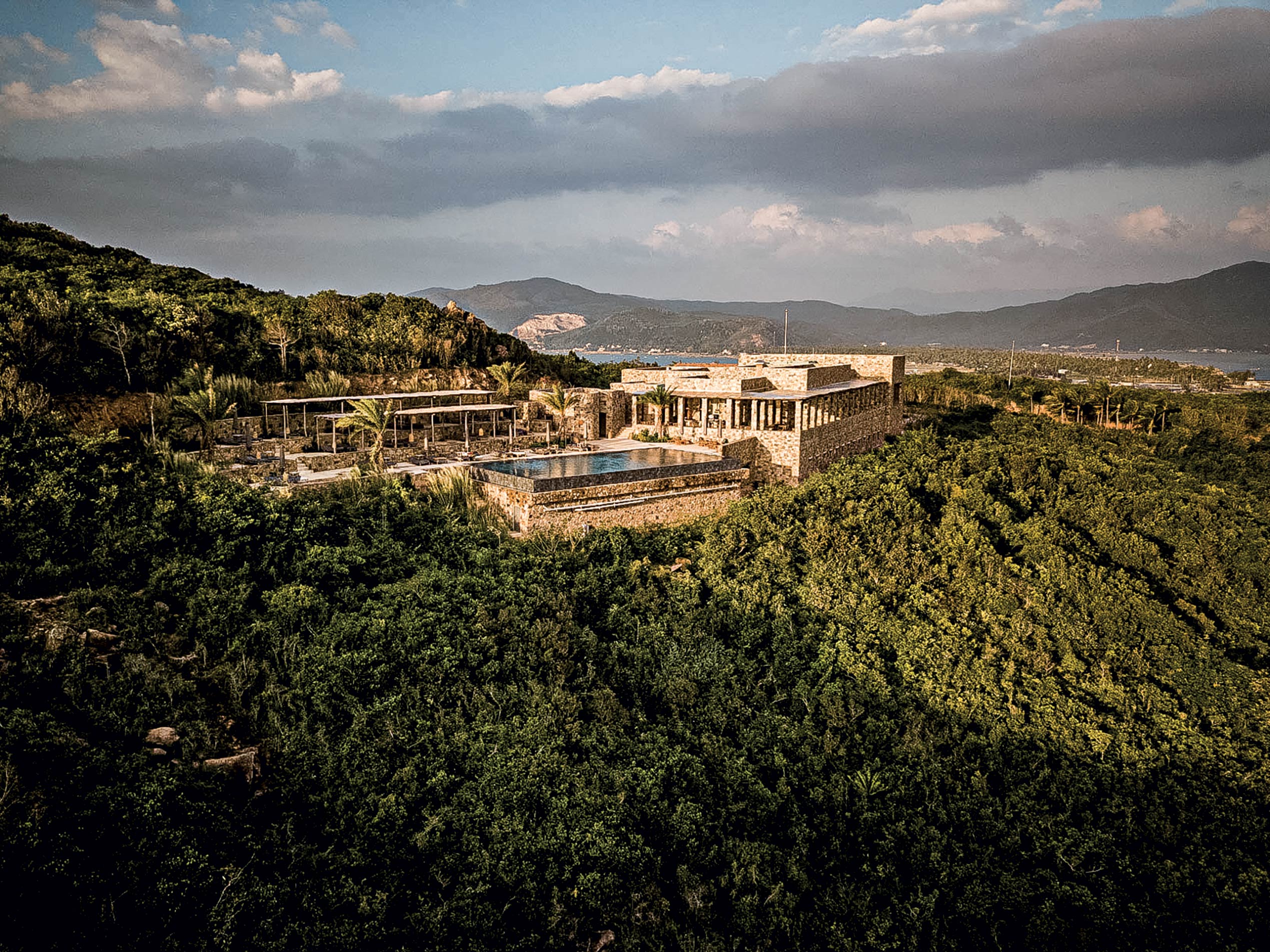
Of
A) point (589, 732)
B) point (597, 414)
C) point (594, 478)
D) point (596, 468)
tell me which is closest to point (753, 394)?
point (597, 414)

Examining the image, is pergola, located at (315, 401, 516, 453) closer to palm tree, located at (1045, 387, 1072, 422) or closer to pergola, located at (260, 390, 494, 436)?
pergola, located at (260, 390, 494, 436)

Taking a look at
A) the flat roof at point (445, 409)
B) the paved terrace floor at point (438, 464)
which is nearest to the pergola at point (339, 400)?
the flat roof at point (445, 409)

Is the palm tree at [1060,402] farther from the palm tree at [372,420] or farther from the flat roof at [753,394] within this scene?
the palm tree at [372,420]

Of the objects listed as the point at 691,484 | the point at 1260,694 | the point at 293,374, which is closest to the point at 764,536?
the point at 691,484

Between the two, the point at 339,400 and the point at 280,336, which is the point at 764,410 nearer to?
the point at 339,400

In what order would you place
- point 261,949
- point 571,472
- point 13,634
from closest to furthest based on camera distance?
point 261,949
point 13,634
point 571,472

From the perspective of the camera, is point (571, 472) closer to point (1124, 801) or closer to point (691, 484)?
point (691, 484)
